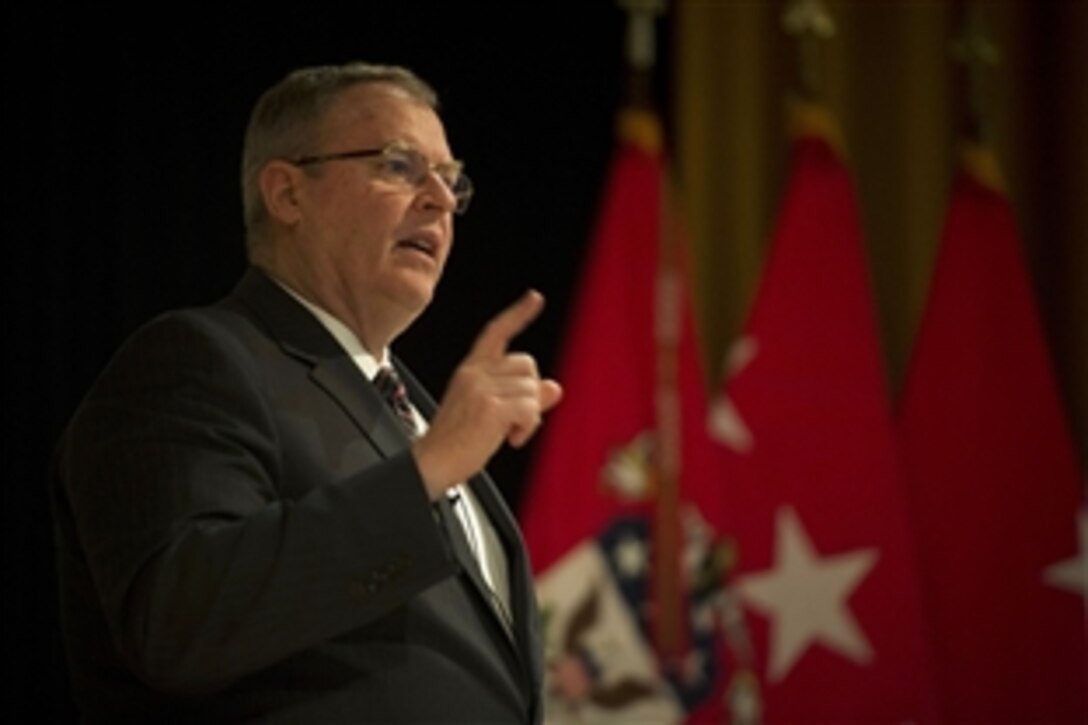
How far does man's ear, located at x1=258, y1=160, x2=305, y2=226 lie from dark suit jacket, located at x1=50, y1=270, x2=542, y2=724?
21 centimetres

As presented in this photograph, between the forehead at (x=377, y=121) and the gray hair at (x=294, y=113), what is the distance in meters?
0.01

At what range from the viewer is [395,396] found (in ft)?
5.74

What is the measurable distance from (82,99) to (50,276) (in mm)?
454

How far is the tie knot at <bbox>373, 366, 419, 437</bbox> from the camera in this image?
1.73 m

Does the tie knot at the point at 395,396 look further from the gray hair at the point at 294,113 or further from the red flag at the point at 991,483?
the red flag at the point at 991,483

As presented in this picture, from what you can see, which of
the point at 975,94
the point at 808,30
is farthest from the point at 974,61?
the point at 808,30

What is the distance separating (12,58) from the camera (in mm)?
3463

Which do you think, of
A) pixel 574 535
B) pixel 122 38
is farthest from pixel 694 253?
pixel 122 38

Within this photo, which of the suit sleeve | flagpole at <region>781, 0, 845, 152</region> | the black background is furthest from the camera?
flagpole at <region>781, 0, 845, 152</region>

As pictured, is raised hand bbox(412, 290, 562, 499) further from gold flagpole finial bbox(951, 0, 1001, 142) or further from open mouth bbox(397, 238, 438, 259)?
gold flagpole finial bbox(951, 0, 1001, 142)

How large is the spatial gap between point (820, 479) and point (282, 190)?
266 cm

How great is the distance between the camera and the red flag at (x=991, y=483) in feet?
13.6

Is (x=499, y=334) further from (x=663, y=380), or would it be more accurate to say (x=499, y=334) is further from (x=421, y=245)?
(x=663, y=380)

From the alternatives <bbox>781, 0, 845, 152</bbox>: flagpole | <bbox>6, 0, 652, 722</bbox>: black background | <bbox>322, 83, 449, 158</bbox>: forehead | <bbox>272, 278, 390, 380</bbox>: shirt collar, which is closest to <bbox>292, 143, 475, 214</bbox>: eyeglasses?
<bbox>322, 83, 449, 158</bbox>: forehead
